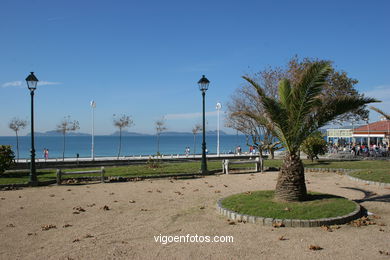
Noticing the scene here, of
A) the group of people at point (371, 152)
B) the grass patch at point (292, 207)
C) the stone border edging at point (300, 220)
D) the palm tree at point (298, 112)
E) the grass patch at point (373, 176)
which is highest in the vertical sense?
the palm tree at point (298, 112)

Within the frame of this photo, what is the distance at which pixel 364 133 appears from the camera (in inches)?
1644

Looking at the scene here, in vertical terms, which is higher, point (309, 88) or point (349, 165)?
point (309, 88)

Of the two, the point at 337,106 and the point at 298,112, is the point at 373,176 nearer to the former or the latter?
the point at 337,106

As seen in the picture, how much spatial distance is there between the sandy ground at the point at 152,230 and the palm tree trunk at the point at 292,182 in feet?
5.84

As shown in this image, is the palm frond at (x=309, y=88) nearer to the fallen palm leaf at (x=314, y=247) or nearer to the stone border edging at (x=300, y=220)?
the stone border edging at (x=300, y=220)

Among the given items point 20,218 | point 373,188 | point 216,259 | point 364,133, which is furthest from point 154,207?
point 364,133

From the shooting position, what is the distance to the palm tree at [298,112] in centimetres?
875

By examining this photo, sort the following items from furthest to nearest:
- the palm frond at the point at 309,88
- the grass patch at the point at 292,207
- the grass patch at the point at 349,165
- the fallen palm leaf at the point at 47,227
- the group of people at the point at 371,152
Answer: the group of people at the point at 371,152 → the grass patch at the point at 349,165 → the palm frond at the point at 309,88 → the grass patch at the point at 292,207 → the fallen palm leaf at the point at 47,227

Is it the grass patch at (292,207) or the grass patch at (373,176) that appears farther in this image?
the grass patch at (373,176)
